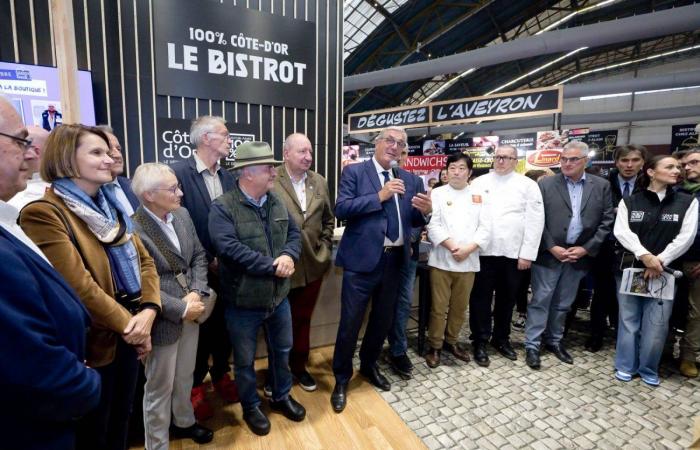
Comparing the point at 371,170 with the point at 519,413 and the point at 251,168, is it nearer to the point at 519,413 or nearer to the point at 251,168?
the point at 251,168

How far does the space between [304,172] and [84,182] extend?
1300 millimetres

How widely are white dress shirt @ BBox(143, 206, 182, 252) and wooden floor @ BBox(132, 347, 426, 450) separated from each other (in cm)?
111

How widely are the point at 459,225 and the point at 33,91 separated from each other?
2.99 m

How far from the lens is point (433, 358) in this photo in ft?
9.18

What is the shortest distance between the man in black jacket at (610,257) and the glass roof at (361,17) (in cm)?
712

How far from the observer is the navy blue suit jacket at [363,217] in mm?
2158

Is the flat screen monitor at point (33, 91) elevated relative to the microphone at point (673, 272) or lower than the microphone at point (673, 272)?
elevated

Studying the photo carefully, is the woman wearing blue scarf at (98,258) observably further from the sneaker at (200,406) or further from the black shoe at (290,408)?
the black shoe at (290,408)

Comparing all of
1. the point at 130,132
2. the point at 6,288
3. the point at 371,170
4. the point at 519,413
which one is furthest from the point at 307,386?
the point at 130,132

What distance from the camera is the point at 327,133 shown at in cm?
365

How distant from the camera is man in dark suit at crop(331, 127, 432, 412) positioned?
7.15 ft

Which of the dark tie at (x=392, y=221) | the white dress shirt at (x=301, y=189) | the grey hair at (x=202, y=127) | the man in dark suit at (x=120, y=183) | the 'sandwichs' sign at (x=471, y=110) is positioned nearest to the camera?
the man in dark suit at (x=120, y=183)

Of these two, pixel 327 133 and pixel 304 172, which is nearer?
pixel 304 172

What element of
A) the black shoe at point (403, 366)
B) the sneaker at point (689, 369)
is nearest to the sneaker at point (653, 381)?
the sneaker at point (689, 369)
